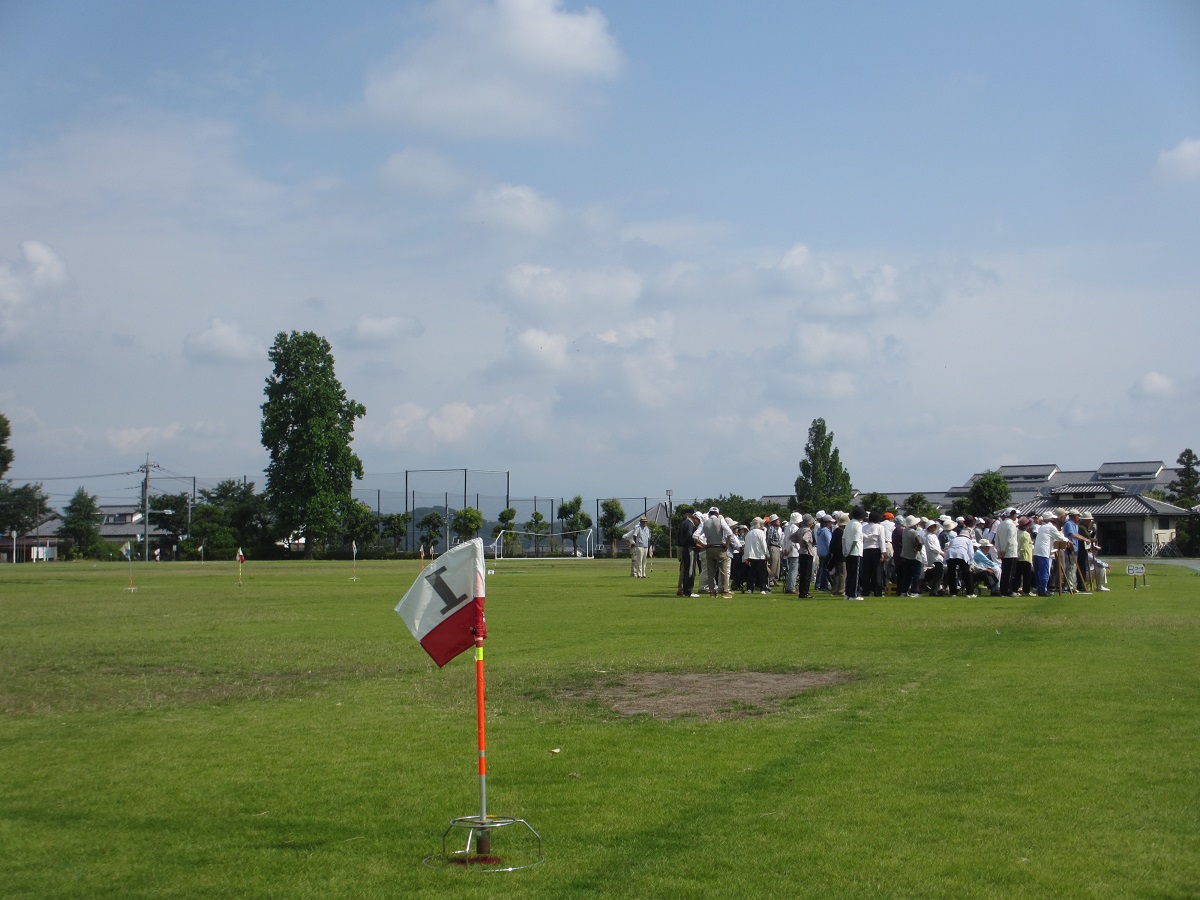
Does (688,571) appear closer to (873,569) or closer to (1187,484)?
(873,569)

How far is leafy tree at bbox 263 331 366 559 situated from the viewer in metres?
77.4

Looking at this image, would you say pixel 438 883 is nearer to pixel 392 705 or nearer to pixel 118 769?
pixel 118 769

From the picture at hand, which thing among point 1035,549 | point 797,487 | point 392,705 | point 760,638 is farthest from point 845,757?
point 797,487

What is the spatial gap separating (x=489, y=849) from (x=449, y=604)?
141 cm

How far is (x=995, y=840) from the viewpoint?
618 centimetres

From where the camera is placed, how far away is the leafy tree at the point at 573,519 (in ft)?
284

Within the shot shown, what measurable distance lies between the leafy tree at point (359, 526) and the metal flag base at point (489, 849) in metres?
75.0

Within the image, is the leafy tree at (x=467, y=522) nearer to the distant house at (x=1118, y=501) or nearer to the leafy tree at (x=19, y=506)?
the distant house at (x=1118, y=501)

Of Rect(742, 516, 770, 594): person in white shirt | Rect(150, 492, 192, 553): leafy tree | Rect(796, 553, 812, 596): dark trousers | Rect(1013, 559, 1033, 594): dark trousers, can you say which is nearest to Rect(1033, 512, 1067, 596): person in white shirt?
Rect(1013, 559, 1033, 594): dark trousers

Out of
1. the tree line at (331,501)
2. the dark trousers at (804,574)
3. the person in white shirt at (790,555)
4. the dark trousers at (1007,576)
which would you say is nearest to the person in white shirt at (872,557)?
the dark trousers at (804,574)

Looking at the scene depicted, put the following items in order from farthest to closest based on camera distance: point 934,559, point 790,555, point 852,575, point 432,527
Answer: point 432,527 < point 790,555 < point 934,559 < point 852,575

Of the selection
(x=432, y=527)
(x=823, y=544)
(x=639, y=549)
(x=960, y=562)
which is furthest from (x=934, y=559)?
(x=432, y=527)

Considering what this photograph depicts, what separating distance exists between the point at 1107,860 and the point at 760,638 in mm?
10788

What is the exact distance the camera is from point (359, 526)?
265 feet
